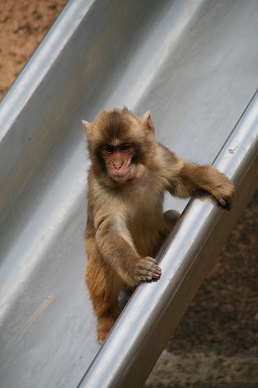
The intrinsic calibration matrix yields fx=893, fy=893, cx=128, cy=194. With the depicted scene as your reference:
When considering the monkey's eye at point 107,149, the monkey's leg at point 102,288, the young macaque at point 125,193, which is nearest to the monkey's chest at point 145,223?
the young macaque at point 125,193

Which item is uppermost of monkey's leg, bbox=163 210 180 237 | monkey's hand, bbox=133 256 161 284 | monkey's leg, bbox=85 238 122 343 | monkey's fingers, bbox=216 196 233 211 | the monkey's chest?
monkey's fingers, bbox=216 196 233 211

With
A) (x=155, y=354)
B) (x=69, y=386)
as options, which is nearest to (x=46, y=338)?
(x=69, y=386)

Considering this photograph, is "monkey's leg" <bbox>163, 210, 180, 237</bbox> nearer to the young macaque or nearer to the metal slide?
the young macaque

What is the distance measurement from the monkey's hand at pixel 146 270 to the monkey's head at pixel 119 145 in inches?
12.4

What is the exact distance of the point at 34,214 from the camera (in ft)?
11.9

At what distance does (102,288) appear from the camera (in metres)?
2.99

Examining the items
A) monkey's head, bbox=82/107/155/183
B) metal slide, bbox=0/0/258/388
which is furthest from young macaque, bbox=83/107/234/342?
metal slide, bbox=0/0/258/388

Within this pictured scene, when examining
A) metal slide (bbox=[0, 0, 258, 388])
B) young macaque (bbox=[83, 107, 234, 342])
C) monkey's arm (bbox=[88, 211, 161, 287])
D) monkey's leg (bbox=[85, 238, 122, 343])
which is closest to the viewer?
monkey's arm (bbox=[88, 211, 161, 287])

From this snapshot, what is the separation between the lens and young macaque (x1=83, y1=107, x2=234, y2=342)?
2.79 meters

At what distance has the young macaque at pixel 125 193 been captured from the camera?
279 cm

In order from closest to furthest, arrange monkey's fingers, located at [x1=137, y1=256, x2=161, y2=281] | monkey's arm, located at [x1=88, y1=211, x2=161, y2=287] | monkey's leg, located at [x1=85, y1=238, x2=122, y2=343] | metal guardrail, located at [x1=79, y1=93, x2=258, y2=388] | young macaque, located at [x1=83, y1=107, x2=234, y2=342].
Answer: metal guardrail, located at [x1=79, y1=93, x2=258, y2=388] < monkey's fingers, located at [x1=137, y1=256, x2=161, y2=281] < monkey's arm, located at [x1=88, y1=211, x2=161, y2=287] < young macaque, located at [x1=83, y1=107, x2=234, y2=342] < monkey's leg, located at [x1=85, y1=238, x2=122, y2=343]

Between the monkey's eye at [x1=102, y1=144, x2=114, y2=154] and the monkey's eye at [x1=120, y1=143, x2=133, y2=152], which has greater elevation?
the monkey's eye at [x1=120, y1=143, x2=133, y2=152]

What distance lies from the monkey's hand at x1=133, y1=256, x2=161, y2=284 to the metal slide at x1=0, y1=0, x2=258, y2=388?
0.84 ft

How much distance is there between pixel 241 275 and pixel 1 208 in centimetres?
137
